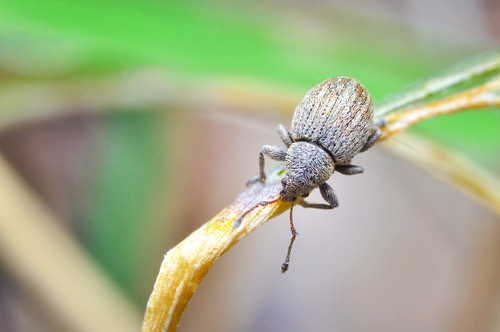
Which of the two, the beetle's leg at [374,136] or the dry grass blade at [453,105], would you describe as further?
the beetle's leg at [374,136]

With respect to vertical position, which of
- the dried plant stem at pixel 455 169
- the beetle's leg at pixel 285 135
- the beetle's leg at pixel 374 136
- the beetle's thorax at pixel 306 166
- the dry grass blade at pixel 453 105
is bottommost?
the dried plant stem at pixel 455 169

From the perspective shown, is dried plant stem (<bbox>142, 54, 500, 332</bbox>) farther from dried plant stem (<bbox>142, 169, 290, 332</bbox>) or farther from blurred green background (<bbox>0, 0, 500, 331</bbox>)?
blurred green background (<bbox>0, 0, 500, 331</bbox>)

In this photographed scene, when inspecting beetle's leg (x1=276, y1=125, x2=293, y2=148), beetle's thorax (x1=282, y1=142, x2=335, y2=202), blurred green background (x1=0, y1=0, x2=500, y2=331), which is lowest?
beetle's thorax (x1=282, y1=142, x2=335, y2=202)

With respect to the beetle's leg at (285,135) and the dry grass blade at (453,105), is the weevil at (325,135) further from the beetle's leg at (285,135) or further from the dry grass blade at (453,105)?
the dry grass blade at (453,105)

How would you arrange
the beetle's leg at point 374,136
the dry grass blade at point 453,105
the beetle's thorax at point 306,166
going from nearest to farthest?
the dry grass blade at point 453,105, the beetle's leg at point 374,136, the beetle's thorax at point 306,166

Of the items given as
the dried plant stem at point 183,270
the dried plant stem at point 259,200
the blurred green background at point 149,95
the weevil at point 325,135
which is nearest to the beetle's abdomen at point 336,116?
the weevil at point 325,135

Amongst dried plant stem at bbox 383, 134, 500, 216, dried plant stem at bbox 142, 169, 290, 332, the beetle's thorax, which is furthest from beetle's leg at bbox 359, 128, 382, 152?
dried plant stem at bbox 142, 169, 290, 332

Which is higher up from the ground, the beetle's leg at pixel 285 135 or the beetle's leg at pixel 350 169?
the beetle's leg at pixel 285 135

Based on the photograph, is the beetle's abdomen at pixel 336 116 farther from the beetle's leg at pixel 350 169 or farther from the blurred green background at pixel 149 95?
the blurred green background at pixel 149 95

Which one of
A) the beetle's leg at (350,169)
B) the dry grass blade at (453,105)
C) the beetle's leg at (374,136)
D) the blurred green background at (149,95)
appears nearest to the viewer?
the dry grass blade at (453,105)
